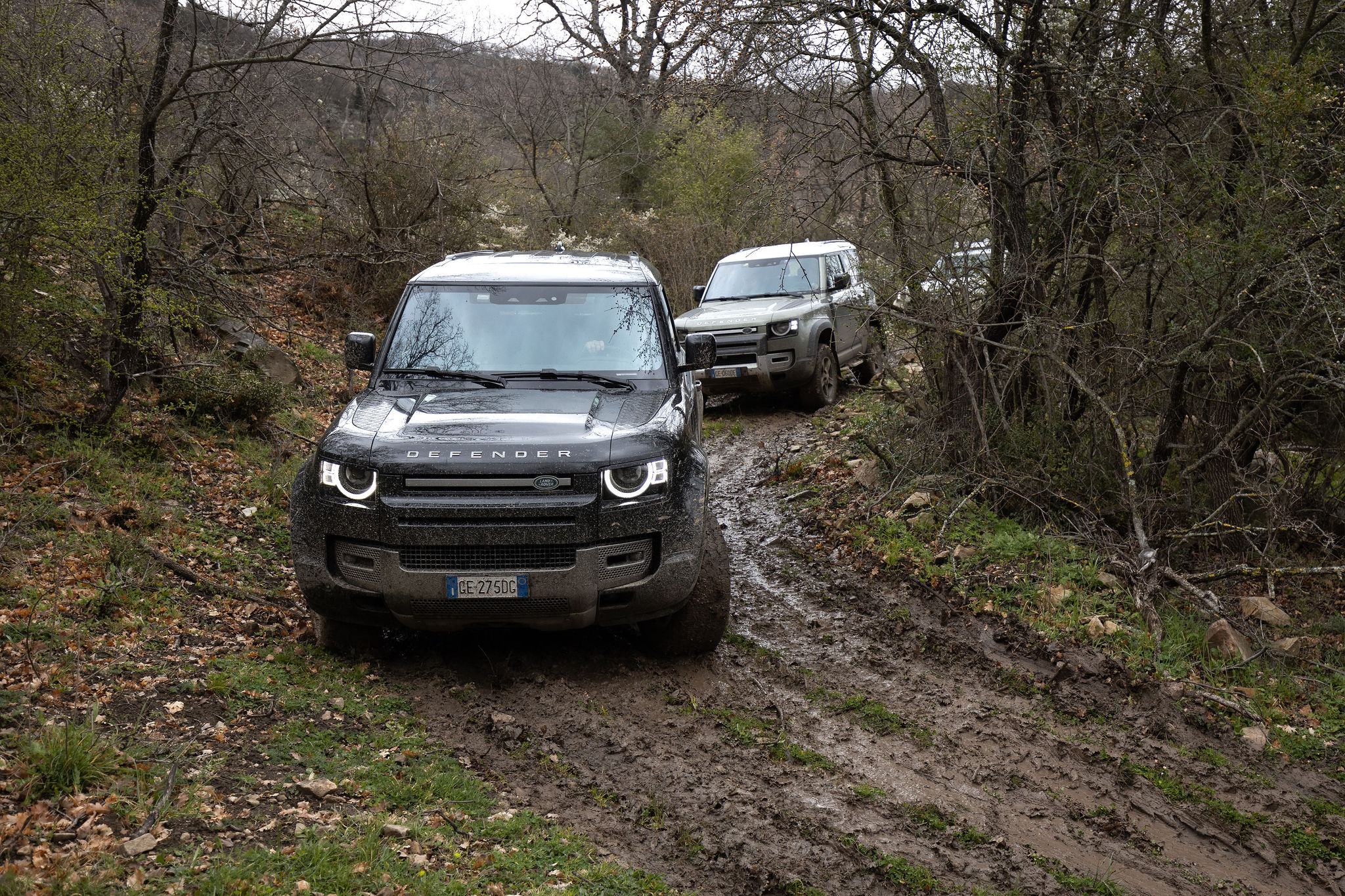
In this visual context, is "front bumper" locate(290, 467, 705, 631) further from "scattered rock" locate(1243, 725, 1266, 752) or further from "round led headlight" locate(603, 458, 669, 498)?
"scattered rock" locate(1243, 725, 1266, 752)

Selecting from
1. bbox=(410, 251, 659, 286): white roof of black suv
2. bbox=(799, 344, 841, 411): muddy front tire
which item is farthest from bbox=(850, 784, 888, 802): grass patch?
bbox=(799, 344, 841, 411): muddy front tire

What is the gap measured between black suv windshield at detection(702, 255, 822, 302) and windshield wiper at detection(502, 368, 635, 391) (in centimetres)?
733

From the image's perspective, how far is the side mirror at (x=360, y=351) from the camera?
18.8 feet

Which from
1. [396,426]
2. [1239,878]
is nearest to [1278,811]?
[1239,878]

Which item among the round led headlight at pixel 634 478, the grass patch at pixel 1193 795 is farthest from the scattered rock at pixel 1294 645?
the round led headlight at pixel 634 478

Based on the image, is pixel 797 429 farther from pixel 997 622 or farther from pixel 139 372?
pixel 139 372

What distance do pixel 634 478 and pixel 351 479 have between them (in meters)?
1.32

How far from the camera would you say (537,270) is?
627cm

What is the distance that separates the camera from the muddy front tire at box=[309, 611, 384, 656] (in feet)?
16.6

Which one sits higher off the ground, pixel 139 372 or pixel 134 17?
pixel 134 17

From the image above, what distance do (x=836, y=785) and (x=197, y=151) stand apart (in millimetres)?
7200

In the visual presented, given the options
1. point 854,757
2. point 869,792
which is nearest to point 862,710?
point 854,757

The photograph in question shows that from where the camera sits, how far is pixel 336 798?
3697mm

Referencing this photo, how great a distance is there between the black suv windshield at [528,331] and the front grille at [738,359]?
18.6 feet
